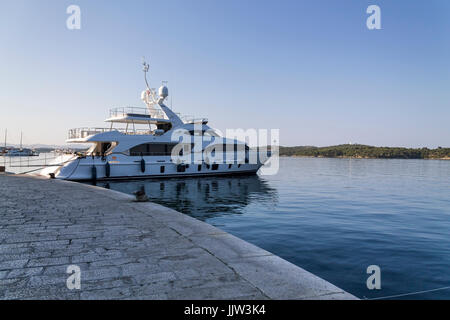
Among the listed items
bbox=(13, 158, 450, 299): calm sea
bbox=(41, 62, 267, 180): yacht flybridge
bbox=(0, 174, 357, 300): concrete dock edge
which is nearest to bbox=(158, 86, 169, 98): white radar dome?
bbox=(41, 62, 267, 180): yacht flybridge

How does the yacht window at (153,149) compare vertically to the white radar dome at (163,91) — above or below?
below

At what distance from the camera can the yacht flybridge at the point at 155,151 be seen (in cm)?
2352

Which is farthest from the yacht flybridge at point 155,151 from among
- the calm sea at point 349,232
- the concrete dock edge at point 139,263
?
the concrete dock edge at point 139,263

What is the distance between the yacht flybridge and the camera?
23516 mm

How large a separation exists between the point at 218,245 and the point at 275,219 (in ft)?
24.8

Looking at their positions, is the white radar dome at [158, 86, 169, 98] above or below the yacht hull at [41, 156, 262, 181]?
above

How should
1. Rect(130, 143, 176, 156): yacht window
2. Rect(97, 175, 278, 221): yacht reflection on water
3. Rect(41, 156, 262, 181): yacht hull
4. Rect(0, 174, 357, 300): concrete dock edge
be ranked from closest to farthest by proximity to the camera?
1. Rect(0, 174, 357, 300): concrete dock edge
2. Rect(97, 175, 278, 221): yacht reflection on water
3. Rect(41, 156, 262, 181): yacht hull
4. Rect(130, 143, 176, 156): yacht window

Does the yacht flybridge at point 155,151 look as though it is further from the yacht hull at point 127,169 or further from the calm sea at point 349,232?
the calm sea at point 349,232

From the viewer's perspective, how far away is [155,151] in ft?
85.4

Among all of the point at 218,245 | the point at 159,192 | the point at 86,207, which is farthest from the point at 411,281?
the point at 159,192

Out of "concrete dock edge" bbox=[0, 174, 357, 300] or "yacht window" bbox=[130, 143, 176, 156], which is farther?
"yacht window" bbox=[130, 143, 176, 156]

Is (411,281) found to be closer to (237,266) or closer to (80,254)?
(237,266)

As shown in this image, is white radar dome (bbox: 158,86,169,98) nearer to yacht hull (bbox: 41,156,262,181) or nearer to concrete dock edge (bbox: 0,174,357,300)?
yacht hull (bbox: 41,156,262,181)
